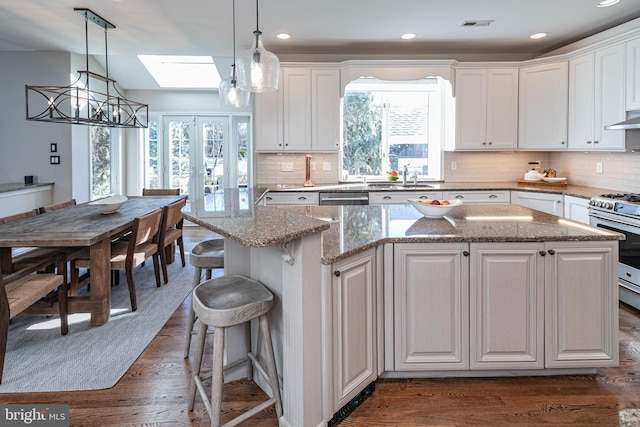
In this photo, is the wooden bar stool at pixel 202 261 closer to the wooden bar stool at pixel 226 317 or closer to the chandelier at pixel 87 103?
the wooden bar stool at pixel 226 317

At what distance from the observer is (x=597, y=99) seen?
4.43 metres

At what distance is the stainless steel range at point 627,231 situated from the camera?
346 centimetres

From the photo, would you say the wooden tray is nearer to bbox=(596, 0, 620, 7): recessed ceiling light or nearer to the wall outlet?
the wall outlet

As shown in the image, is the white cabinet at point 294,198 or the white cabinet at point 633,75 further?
the white cabinet at point 294,198

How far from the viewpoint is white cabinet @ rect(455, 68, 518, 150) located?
5.25m

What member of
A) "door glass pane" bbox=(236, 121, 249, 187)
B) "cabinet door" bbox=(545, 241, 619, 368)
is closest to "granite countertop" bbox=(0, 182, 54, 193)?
"door glass pane" bbox=(236, 121, 249, 187)

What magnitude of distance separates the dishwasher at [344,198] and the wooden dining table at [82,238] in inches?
80.5

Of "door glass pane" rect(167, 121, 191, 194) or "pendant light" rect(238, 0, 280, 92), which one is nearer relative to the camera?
"pendant light" rect(238, 0, 280, 92)

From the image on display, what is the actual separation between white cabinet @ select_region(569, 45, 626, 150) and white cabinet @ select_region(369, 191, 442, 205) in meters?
1.62

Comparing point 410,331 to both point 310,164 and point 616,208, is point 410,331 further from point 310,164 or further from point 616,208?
point 310,164

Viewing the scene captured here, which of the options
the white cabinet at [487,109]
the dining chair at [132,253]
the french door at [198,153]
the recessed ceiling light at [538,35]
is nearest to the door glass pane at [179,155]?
the french door at [198,153]

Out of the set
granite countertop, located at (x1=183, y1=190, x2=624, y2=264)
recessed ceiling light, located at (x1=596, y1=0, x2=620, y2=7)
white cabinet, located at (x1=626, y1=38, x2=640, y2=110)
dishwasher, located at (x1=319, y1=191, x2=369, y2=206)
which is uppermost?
recessed ceiling light, located at (x1=596, y1=0, x2=620, y2=7)

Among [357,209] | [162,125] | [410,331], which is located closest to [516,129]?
[357,209]

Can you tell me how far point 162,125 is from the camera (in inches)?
313
